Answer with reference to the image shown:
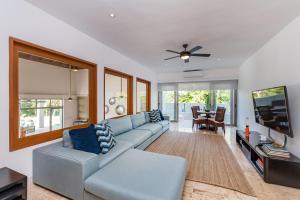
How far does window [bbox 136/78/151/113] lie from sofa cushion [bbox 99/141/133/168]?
327 centimetres

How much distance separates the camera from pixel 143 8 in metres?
2.19

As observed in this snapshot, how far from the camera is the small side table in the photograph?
4.37ft

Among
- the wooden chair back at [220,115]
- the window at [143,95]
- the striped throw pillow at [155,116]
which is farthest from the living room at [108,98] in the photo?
the window at [143,95]

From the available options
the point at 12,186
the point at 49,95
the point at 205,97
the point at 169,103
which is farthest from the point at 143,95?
the point at 12,186

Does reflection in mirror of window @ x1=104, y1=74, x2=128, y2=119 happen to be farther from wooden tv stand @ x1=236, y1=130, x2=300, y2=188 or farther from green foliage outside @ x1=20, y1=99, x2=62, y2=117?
wooden tv stand @ x1=236, y1=130, x2=300, y2=188

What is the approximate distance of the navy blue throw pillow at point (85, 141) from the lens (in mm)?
2068

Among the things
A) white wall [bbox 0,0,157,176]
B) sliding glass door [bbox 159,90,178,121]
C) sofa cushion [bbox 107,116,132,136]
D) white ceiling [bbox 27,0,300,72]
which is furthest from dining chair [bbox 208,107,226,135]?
white wall [bbox 0,0,157,176]

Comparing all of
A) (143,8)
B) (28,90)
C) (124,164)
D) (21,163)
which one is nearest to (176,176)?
(124,164)

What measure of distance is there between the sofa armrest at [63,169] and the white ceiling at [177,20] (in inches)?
84.5

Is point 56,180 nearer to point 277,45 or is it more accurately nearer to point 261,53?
point 277,45

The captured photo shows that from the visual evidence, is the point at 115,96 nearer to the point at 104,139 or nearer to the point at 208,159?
the point at 104,139

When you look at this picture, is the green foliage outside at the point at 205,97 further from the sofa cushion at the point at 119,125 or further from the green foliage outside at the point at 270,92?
the sofa cushion at the point at 119,125

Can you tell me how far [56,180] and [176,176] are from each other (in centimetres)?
154

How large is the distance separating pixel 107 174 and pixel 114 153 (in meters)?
0.57
